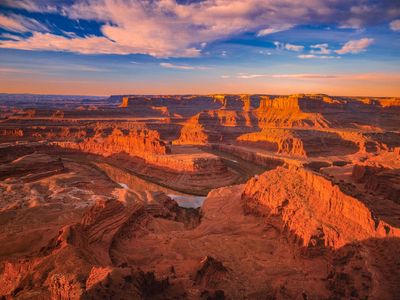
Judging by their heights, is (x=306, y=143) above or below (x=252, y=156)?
above

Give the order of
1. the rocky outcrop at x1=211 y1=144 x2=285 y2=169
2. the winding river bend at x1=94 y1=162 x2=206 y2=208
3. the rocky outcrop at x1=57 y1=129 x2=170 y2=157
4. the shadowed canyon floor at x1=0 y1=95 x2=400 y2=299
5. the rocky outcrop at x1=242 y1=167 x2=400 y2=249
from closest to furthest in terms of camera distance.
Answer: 1. the shadowed canyon floor at x1=0 y1=95 x2=400 y2=299
2. the rocky outcrop at x1=242 y1=167 x2=400 y2=249
3. the winding river bend at x1=94 y1=162 x2=206 y2=208
4. the rocky outcrop at x1=57 y1=129 x2=170 y2=157
5. the rocky outcrop at x1=211 y1=144 x2=285 y2=169

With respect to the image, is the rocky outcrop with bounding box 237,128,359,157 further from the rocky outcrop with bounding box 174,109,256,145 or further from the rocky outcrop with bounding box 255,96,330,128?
the rocky outcrop with bounding box 255,96,330,128

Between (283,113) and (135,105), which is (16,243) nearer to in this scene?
(283,113)

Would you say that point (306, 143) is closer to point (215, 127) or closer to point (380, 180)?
point (380, 180)

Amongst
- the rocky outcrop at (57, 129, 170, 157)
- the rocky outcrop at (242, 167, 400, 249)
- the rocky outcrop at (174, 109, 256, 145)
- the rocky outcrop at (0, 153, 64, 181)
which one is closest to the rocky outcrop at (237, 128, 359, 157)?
the rocky outcrop at (174, 109, 256, 145)

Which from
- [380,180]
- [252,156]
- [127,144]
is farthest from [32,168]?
[380,180]

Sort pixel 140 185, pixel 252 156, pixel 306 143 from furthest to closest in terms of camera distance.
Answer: pixel 252 156
pixel 306 143
pixel 140 185

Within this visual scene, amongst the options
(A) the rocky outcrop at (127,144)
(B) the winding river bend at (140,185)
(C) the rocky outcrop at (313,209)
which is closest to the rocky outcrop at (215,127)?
(A) the rocky outcrop at (127,144)

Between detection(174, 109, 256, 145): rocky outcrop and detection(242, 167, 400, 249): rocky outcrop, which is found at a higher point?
detection(242, 167, 400, 249): rocky outcrop
